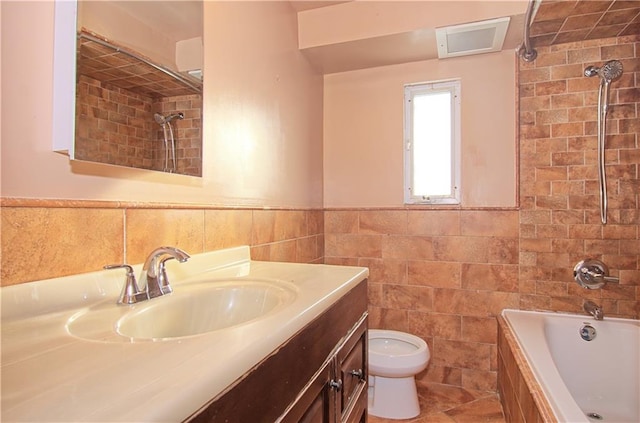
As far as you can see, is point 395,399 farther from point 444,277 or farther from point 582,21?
point 582,21

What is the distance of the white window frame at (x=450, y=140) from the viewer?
2264 mm

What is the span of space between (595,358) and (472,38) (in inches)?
75.7

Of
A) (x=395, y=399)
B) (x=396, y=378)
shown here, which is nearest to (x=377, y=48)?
(x=396, y=378)

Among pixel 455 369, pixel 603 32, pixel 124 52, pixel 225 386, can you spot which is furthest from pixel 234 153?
pixel 603 32

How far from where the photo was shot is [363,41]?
2.08 meters

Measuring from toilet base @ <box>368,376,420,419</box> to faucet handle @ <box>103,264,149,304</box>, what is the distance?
5.09ft

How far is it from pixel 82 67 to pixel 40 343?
65 centimetres

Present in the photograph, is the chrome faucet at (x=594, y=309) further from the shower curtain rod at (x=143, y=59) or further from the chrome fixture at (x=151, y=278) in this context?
the shower curtain rod at (x=143, y=59)

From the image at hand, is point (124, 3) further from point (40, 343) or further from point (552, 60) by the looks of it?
point (552, 60)

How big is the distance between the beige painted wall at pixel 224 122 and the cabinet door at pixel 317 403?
71 cm

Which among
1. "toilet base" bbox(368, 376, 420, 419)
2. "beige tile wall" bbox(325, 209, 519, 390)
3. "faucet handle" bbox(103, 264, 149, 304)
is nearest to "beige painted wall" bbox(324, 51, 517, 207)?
"beige tile wall" bbox(325, 209, 519, 390)

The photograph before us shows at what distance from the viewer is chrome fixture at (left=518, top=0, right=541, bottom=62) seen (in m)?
1.72

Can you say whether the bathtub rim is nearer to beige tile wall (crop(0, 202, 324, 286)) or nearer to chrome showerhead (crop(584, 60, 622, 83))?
beige tile wall (crop(0, 202, 324, 286))

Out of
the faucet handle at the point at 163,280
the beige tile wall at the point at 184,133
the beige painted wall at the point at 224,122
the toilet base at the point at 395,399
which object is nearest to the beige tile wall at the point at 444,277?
the toilet base at the point at 395,399
